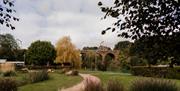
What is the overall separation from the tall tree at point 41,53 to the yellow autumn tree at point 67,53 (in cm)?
276

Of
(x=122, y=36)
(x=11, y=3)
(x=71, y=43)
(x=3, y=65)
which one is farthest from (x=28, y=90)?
(x=71, y=43)

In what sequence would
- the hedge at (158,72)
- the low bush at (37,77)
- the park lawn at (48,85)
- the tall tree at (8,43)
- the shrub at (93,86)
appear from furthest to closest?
the hedge at (158,72) → the low bush at (37,77) → the park lawn at (48,85) → the shrub at (93,86) → the tall tree at (8,43)

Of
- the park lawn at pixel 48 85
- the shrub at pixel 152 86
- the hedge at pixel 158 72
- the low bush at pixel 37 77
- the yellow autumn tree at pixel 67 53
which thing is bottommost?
the shrub at pixel 152 86

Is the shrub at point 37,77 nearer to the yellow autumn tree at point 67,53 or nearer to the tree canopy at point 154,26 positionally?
the tree canopy at point 154,26

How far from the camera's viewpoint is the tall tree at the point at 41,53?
85.8 metres

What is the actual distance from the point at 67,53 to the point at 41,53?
5.83 meters

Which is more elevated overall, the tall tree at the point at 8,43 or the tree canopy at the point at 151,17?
the tall tree at the point at 8,43

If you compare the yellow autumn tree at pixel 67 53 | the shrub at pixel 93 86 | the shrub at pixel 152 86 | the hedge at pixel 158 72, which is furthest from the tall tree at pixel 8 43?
the yellow autumn tree at pixel 67 53

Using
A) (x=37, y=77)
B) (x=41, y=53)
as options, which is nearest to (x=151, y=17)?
(x=37, y=77)

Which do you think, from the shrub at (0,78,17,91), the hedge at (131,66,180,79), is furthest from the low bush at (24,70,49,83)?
the shrub at (0,78,17,91)

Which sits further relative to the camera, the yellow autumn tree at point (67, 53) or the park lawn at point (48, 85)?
the yellow autumn tree at point (67, 53)

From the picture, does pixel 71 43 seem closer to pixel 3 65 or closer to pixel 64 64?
pixel 64 64

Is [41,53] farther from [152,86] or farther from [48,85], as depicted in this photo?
[152,86]

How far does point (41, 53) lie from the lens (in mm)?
85562
